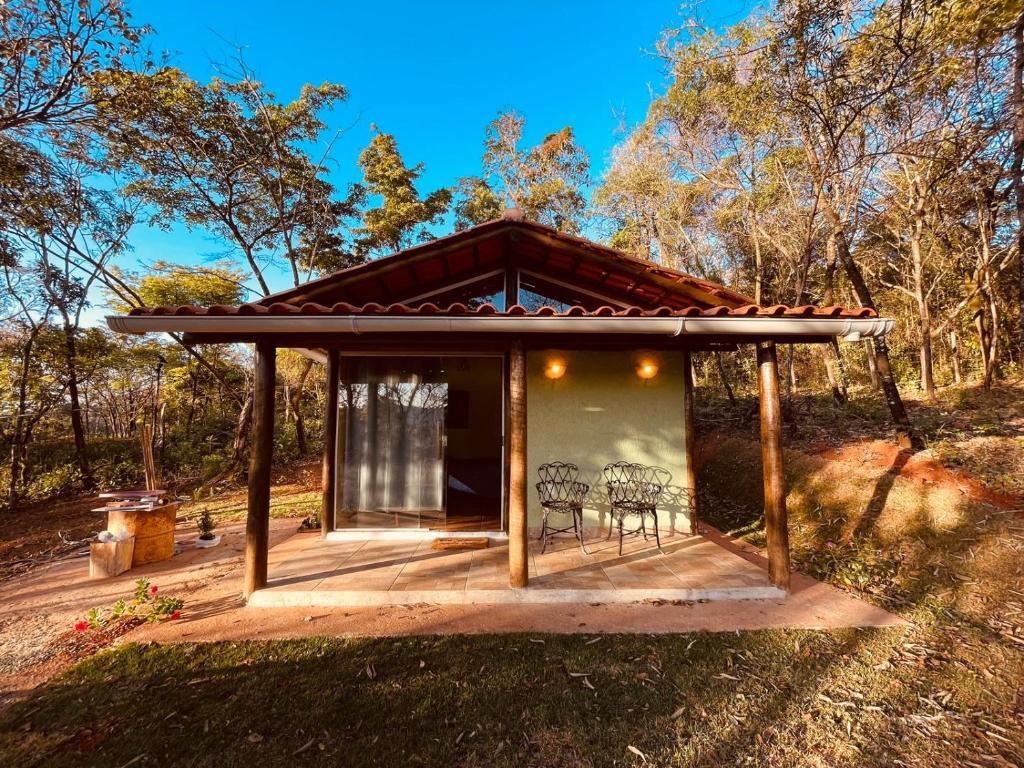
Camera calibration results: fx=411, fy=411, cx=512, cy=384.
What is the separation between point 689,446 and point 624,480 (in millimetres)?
1038

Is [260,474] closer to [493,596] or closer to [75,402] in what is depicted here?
[493,596]

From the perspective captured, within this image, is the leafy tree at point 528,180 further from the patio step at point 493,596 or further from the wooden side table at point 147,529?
the patio step at point 493,596

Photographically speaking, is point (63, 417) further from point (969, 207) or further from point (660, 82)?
point (969, 207)

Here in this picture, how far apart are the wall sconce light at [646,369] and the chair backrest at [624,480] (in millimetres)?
1253

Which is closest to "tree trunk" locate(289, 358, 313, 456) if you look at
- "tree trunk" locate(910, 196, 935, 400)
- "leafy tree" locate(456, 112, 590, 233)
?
"leafy tree" locate(456, 112, 590, 233)

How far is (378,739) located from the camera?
223 cm

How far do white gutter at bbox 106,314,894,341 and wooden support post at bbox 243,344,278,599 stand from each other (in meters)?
0.59

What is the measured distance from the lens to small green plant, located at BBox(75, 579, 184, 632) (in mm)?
3463

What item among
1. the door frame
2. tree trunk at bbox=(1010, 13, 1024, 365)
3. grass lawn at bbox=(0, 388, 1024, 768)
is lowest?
grass lawn at bbox=(0, 388, 1024, 768)

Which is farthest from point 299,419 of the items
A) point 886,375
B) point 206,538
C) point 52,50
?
point 886,375

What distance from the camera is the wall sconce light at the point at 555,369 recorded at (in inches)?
226

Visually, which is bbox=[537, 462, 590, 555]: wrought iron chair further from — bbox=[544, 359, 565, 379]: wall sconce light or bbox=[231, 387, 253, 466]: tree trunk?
bbox=[231, 387, 253, 466]: tree trunk

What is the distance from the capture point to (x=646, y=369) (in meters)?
5.78

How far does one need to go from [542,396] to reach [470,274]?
6.58 ft
